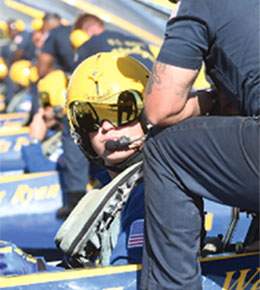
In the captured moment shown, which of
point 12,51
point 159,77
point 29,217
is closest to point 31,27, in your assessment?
point 12,51

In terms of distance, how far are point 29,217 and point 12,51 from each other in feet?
21.1

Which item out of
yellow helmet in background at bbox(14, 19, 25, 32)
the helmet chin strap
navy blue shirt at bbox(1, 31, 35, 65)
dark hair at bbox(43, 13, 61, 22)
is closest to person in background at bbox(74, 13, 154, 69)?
dark hair at bbox(43, 13, 61, 22)

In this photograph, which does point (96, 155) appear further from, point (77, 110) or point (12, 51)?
point (12, 51)

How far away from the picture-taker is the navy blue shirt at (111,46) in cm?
693

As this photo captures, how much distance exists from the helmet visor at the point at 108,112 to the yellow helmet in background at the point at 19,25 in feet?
30.7

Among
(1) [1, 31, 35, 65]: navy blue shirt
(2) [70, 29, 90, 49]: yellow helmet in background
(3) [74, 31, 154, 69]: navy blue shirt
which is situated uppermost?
(3) [74, 31, 154, 69]: navy blue shirt

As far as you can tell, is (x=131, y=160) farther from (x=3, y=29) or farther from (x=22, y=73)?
(x=3, y=29)

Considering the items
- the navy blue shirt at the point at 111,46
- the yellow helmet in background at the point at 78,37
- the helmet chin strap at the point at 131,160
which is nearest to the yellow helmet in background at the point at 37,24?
the yellow helmet in background at the point at 78,37

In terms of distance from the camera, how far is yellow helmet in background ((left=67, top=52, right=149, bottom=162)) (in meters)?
3.01

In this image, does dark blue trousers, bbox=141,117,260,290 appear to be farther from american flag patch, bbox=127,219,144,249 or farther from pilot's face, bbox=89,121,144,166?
pilot's face, bbox=89,121,144,166

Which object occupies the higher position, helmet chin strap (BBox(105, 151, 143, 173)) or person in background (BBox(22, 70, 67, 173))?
helmet chin strap (BBox(105, 151, 143, 173))

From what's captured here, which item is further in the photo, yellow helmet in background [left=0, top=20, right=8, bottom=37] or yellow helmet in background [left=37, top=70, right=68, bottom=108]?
yellow helmet in background [left=0, top=20, right=8, bottom=37]

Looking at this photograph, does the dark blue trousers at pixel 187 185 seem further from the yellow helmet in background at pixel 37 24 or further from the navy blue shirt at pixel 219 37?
the yellow helmet in background at pixel 37 24

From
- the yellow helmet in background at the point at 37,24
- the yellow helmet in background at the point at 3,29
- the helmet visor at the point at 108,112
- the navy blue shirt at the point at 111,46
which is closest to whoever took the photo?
the helmet visor at the point at 108,112
